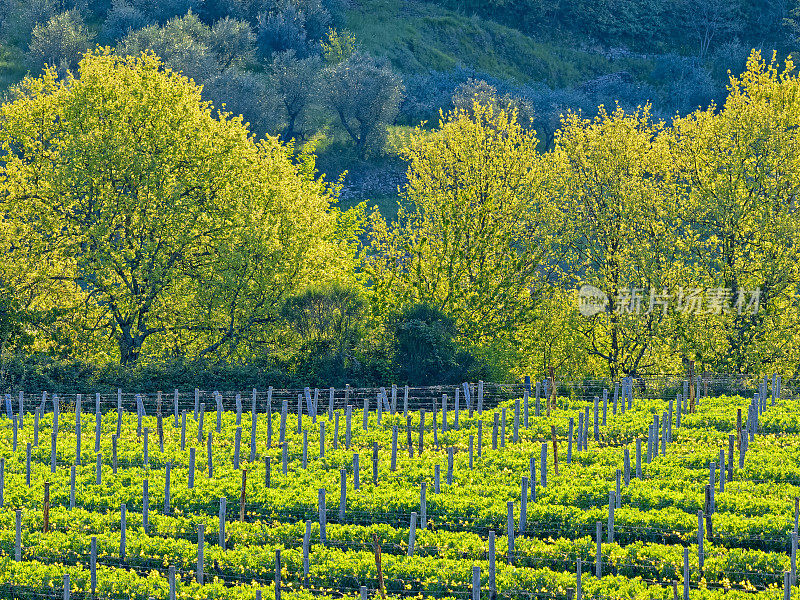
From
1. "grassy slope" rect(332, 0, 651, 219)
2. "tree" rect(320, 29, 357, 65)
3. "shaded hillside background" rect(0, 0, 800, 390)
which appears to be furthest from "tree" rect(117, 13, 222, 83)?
"shaded hillside background" rect(0, 0, 800, 390)

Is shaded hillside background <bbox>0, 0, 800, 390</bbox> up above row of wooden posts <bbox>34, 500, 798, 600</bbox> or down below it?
above

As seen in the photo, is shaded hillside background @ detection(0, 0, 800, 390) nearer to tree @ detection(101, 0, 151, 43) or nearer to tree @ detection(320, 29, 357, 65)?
tree @ detection(320, 29, 357, 65)

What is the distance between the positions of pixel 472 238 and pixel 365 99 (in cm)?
5225

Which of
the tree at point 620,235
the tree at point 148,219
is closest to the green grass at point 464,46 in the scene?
the tree at point 620,235

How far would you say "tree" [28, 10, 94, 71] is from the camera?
3930 inches

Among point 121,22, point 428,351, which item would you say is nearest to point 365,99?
point 121,22

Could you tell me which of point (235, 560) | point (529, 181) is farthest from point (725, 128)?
point (235, 560)

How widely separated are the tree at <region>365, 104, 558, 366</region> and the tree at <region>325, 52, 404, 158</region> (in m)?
45.0

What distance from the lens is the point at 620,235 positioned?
47031 millimetres

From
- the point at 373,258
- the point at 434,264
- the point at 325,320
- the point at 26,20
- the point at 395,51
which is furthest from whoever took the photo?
the point at 395,51

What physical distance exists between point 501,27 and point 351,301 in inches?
3563

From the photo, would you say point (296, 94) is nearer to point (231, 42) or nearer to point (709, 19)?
point (231, 42)

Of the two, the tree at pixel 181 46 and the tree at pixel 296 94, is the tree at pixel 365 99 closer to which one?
Result: the tree at pixel 296 94

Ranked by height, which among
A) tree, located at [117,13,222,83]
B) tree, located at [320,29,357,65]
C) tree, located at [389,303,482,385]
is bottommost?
tree, located at [389,303,482,385]
